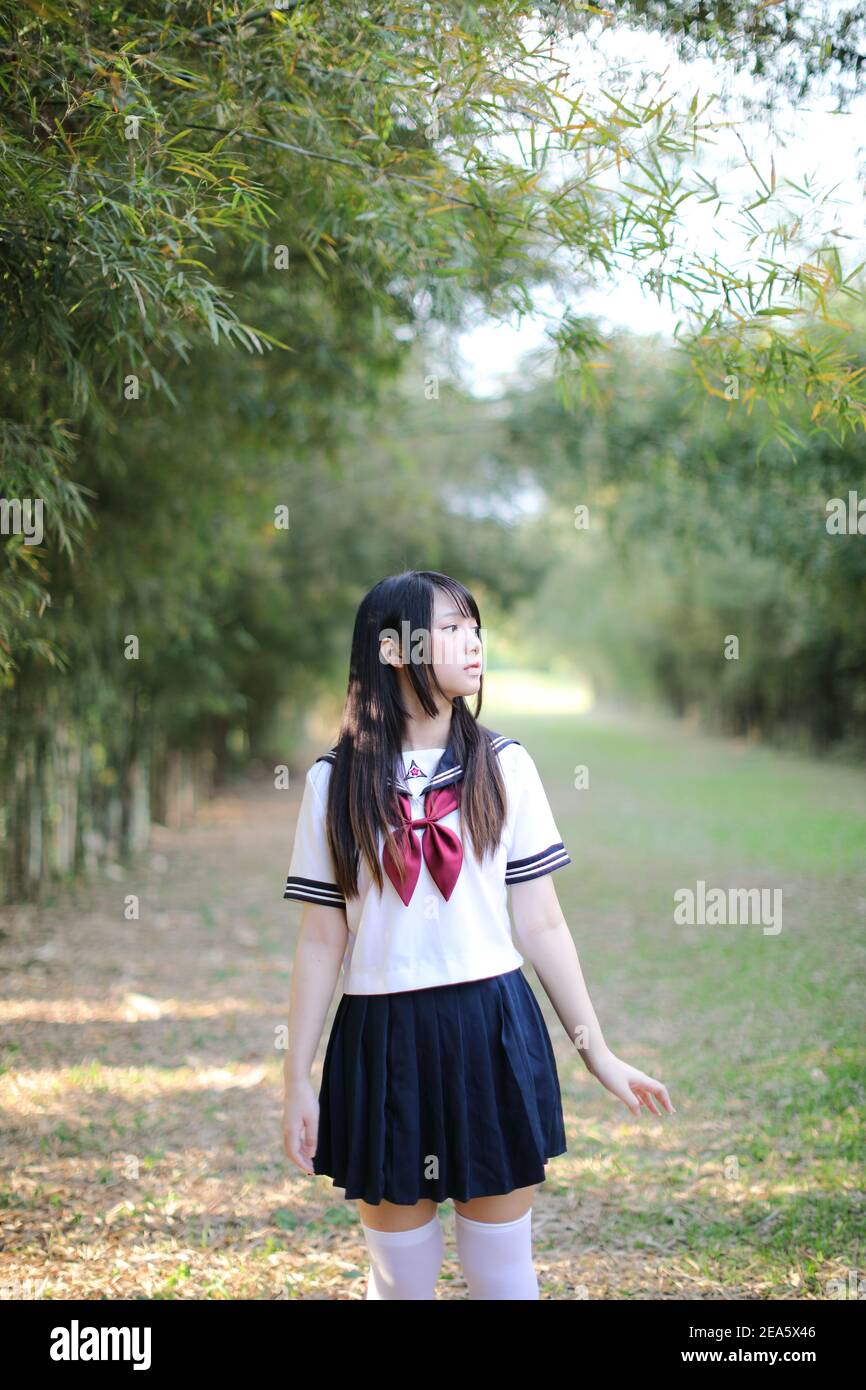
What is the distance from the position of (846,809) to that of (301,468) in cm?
679

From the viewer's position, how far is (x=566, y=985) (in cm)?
180

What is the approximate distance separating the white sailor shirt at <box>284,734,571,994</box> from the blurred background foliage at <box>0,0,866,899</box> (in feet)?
3.55

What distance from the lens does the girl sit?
1.73 metres

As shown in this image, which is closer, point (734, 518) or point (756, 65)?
point (756, 65)

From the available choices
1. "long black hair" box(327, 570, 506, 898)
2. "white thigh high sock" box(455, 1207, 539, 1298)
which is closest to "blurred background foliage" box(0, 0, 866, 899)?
"long black hair" box(327, 570, 506, 898)

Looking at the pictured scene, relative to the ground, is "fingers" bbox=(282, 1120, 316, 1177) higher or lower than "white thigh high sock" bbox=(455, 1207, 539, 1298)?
higher

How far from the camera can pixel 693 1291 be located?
2.55 meters

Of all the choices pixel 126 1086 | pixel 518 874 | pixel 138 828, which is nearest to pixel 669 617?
pixel 138 828

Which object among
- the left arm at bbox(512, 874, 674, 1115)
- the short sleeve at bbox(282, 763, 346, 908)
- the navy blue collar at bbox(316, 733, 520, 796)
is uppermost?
the navy blue collar at bbox(316, 733, 520, 796)

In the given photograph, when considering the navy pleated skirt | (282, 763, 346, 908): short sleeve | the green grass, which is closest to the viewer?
the navy pleated skirt

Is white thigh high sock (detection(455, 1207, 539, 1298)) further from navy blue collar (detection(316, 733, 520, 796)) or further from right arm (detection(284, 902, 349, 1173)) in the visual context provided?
navy blue collar (detection(316, 733, 520, 796))

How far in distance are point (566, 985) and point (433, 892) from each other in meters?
0.28

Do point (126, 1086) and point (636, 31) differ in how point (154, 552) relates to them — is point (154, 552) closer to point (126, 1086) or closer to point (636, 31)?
point (126, 1086)

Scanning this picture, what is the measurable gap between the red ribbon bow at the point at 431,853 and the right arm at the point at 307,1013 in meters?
0.15
